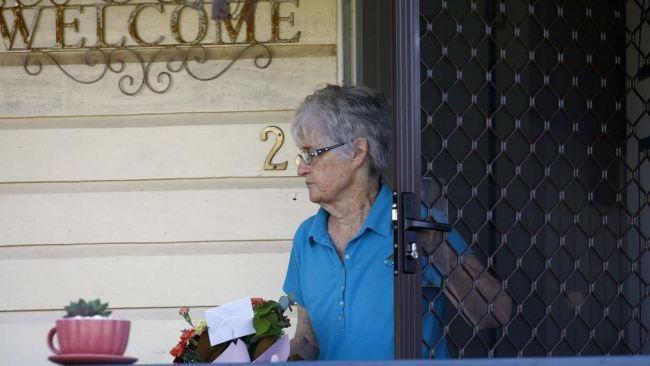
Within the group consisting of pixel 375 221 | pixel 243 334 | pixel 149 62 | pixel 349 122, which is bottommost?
pixel 243 334

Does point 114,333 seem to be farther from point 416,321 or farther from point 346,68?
point 346,68

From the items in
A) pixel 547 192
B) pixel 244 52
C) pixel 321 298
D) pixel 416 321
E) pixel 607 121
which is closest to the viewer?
pixel 416 321

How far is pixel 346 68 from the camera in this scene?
17.8 feet

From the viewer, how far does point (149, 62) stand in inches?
215

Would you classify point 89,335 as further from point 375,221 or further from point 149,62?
point 149,62

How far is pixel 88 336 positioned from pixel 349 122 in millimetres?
1882

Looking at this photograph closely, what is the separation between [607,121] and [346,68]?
113 centimetres

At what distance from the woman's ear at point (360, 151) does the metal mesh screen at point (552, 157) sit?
22 centimetres

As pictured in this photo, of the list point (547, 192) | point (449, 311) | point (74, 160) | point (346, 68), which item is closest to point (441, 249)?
point (449, 311)

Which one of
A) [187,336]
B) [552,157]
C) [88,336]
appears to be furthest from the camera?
[552,157]

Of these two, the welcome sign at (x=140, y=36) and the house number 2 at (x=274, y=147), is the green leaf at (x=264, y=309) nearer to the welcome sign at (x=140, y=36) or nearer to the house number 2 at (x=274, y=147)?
the house number 2 at (x=274, y=147)

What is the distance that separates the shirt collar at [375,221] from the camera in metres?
4.40

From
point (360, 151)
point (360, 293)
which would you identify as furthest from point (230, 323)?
point (360, 151)

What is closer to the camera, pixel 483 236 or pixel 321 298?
pixel 321 298
